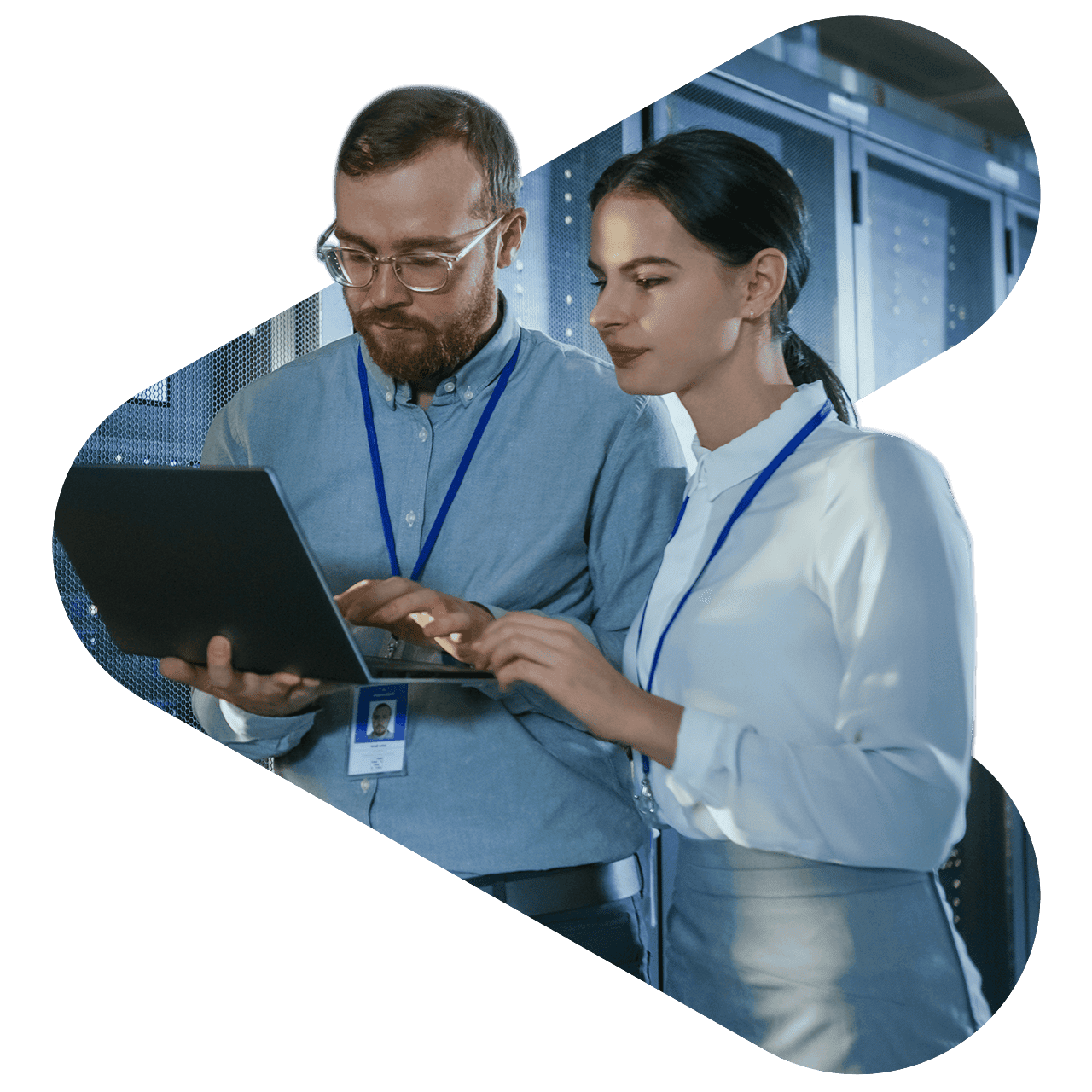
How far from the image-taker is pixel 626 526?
259 centimetres

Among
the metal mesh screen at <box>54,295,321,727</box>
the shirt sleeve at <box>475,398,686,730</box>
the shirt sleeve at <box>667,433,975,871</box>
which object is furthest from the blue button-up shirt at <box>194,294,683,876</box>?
the shirt sleeve at <box>667,433,975,871</box>

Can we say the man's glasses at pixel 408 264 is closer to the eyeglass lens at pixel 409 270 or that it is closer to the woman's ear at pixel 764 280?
the eyeglass lens at pixel 409 270

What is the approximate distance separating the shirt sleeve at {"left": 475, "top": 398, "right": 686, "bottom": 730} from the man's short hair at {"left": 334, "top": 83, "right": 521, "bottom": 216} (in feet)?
2.03

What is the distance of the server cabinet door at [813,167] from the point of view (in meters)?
2.49

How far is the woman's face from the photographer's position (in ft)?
7.72

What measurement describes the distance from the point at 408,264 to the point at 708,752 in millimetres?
1256

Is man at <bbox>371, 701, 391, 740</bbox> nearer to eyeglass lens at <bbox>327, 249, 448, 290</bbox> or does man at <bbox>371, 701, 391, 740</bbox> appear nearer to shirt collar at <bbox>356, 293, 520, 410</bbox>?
shirt collar at <bbox>356, 293, 520, 410</bbox>

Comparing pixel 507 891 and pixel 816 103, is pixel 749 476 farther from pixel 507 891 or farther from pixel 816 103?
pixel 507 891

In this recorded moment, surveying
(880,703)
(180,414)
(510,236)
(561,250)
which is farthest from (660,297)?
(180,414)

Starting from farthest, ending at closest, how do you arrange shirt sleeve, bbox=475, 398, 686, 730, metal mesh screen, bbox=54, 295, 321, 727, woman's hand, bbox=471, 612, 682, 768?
metal mesh screen, bbox=54, 295, 321, 727
shirt sleeve, bbox=475, 398, 686, 730
woman's hand, bbox=471, 612, 682, 768

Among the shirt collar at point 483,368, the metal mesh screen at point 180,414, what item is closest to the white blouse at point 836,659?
the shirt collar at point 483,368

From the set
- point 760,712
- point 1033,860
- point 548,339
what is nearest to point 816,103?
point 548,339

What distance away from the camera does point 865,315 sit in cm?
257

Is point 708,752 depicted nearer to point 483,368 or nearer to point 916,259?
point 483,368
